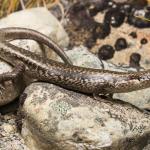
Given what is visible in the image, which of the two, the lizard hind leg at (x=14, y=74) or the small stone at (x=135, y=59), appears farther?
the small stone at (x=135, y=59)

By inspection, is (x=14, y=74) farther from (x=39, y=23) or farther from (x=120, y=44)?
(x=120, y=44)

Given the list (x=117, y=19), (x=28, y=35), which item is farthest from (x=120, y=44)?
(x=28, y=35)

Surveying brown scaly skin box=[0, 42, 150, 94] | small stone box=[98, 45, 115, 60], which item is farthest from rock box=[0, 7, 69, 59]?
brown scaly skin box=[0, 42, 150, 94]

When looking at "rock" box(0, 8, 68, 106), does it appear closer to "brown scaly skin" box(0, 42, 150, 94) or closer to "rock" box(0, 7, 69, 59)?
"rock" box(0, 7, 69, 59)

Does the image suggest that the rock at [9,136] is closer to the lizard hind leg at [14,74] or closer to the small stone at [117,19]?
the lizard hind leg at [14,74]

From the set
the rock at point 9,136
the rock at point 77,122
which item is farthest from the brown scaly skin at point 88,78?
the rock at point 9,136
